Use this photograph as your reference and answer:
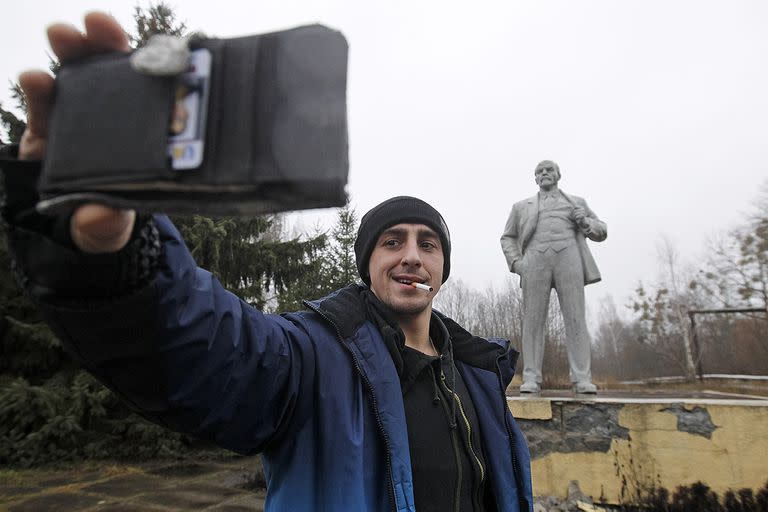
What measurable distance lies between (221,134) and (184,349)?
0.43 meters

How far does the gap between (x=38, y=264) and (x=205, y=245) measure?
580 cm

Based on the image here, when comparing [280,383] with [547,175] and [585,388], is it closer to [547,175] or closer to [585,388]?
[585,388]

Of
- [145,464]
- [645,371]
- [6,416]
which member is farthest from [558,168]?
[645,371]

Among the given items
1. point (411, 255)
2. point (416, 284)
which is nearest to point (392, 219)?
point (411, 255)

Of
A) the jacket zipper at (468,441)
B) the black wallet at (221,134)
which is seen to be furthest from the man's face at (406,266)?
the black wallet at (221,134)

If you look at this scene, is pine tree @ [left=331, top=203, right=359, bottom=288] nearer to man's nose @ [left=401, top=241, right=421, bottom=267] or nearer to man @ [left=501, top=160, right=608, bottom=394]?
man @ [left=501, top=160, right=608, bottom=394]

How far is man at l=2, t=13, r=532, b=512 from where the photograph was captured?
0.63m

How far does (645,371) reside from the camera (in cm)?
2431

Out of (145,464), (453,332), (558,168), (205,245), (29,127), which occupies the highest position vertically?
(558,168)

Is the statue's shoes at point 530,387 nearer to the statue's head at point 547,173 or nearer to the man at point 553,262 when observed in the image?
the man at point 553,262

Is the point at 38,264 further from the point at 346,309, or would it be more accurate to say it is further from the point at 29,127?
the point at 346,309

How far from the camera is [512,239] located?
5.02 meters

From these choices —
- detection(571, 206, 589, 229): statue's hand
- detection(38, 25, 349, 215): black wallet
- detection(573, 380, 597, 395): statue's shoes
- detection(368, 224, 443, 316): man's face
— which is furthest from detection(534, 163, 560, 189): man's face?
detection(38, 25, 349, 215): black wallet

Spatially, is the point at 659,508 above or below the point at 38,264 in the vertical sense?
below
